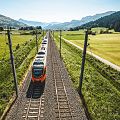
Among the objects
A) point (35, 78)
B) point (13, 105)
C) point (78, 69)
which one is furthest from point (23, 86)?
point (78, 69)

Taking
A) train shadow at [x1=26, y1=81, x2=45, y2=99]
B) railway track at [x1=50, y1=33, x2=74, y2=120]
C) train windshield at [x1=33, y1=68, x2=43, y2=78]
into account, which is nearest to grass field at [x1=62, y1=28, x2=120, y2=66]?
railway track at [x1=50, y1=33, x2=74, y2=120]

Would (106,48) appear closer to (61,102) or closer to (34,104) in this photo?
(61,102)

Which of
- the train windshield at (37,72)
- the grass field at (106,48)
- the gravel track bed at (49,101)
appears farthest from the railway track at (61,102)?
the grass field at (106,48)

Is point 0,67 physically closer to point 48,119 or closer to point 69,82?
point 69,82

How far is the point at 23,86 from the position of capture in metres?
28.1

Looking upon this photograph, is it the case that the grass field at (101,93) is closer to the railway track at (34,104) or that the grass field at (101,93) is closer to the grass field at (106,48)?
the railway track at (34,104)

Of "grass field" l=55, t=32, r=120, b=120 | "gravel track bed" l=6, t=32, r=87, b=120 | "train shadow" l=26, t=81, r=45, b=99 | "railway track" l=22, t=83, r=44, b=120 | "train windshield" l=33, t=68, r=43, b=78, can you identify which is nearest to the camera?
"railway track" l=22, t=83, r=44, b=120

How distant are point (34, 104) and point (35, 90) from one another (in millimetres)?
4525

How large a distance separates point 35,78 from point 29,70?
10.5m

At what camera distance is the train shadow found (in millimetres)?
24573

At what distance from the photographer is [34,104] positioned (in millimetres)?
22031

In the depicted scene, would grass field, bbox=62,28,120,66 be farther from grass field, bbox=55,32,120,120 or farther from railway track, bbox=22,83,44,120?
railway track, bbox=22,83,44,120

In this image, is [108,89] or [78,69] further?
[78,69]

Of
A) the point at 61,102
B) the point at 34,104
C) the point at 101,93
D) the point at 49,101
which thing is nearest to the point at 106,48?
the point at 101,93
